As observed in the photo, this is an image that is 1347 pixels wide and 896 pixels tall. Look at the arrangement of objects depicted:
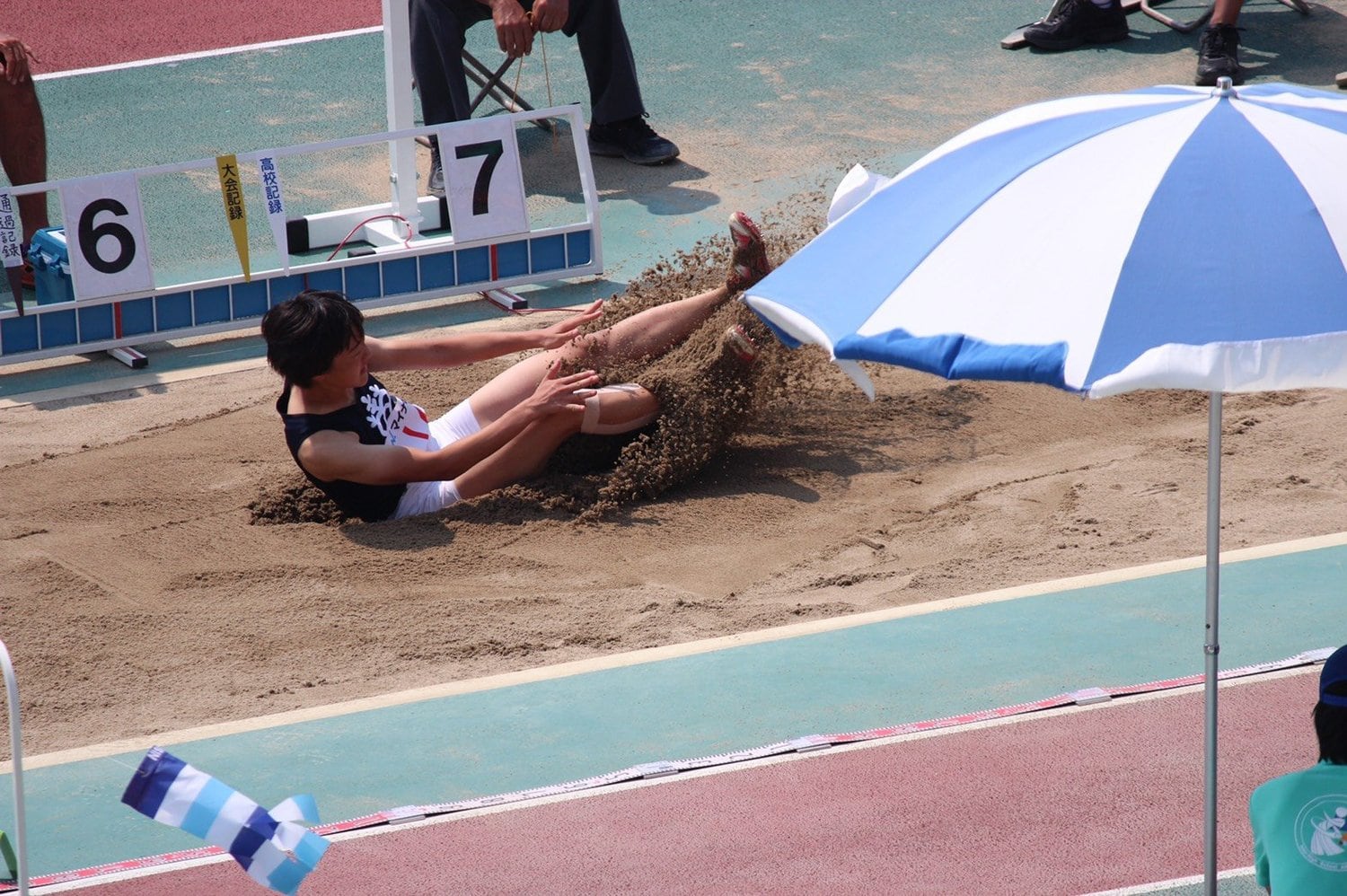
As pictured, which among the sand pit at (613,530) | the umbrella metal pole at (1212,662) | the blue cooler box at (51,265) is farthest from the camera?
the blue cooler box at (51,265)

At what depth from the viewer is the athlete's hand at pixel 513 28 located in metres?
8.81

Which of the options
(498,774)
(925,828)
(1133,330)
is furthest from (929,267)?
(498,774)

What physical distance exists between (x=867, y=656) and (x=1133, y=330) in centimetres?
247

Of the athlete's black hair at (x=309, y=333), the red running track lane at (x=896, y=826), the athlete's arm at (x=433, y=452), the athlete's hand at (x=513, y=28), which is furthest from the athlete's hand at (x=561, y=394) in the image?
the athlete's hand at (x=513, y=28)

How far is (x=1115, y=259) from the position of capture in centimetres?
272

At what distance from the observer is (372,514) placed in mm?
5988

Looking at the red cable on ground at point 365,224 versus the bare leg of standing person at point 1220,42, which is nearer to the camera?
the red cable on ground at point 365,224

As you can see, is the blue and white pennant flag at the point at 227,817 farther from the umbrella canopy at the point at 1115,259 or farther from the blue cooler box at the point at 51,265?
the blue cooler box at the point at 51,265

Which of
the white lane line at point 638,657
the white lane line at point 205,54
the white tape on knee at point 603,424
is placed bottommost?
the white lane line at point 638,657

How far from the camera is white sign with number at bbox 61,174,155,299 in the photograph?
759 centimetres

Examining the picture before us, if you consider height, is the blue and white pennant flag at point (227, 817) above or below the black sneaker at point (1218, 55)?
below

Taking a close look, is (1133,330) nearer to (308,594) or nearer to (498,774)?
(498,774)

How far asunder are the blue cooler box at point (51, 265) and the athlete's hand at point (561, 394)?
3.17 metres

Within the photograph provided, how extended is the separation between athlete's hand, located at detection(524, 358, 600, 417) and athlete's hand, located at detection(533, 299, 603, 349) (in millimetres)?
369
